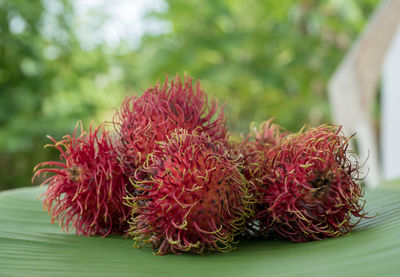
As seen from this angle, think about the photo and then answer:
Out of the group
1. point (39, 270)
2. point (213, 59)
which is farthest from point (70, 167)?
point (213, 59)

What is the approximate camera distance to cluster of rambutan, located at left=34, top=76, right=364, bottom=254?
1.95 ft

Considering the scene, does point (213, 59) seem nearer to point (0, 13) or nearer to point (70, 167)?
point (0, 13)

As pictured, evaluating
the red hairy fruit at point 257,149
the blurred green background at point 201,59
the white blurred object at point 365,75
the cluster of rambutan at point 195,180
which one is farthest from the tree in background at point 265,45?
the cluster of rambutan at point 195,180

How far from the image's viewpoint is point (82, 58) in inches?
267

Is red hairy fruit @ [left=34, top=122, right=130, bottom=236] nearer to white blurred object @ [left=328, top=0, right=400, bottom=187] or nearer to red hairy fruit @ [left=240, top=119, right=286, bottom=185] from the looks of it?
red hairy fruit @ [left=240, top=119, right=286, bottom=185]

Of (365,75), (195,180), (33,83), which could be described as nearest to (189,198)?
(195,180)

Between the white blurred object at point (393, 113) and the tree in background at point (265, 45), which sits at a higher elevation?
the tree in background at point (265, 45)

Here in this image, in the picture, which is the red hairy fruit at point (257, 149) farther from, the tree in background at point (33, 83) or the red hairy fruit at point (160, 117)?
the tree in background at point (33, 83)

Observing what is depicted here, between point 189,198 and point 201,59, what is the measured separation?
3493mm

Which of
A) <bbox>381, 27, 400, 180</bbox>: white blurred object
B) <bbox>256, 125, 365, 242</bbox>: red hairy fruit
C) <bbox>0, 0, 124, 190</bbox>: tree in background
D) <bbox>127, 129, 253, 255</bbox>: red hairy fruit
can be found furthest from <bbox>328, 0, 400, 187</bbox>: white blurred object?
<bbox>0, 0, 124, 190</bbox>: tree in background

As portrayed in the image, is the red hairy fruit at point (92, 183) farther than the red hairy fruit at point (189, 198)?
Yes

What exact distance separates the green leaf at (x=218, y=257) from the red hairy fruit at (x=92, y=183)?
1.5 inches

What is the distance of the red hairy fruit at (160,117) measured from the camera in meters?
0.68

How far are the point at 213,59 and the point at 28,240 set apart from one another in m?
3.80
